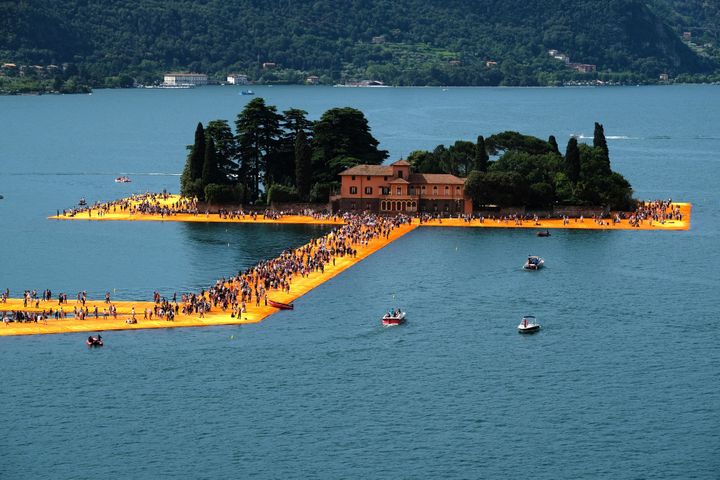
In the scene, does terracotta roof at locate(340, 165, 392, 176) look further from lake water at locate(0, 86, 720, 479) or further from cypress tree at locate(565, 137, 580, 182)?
lake water at locate(0, 86, 720, 479)

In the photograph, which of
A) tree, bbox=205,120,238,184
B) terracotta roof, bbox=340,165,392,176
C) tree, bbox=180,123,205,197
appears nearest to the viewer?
terracotta roof, bbox=340,165,392,176

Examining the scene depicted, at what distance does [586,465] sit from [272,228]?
88.9 meters

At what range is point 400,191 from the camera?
172250 mm

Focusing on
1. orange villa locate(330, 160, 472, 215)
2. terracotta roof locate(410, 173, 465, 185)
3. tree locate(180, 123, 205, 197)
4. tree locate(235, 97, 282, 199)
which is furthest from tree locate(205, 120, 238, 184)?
terracotta roof locate(410, 173, 465, 185)

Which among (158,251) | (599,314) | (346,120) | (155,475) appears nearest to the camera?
(155,475)

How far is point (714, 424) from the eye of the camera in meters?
89.1

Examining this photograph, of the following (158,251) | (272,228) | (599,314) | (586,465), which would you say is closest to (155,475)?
(586,465)

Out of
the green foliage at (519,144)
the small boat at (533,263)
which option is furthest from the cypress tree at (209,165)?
the small boat at (533,263)

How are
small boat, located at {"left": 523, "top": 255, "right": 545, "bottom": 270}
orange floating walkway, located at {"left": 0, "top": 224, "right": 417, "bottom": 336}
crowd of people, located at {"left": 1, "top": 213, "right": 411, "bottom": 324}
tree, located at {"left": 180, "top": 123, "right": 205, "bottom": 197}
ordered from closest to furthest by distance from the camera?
orange floating walkway, located at {"left": 0, "top": 224, "right": 417, "bottom": 336}, crowd of people, located at {"left": 1, "top": 213, "right": 411, "bottom": 324}, small boat, located at {"left": 523, "top": 255, "right": 545, "bottom": 270}, tree, located at {"left": 180, "top": 123, "right": 205, "bottom": 197}

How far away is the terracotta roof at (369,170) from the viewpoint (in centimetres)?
17225

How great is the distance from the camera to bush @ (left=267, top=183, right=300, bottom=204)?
579 ft

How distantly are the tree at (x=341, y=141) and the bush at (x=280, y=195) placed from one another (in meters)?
5.16

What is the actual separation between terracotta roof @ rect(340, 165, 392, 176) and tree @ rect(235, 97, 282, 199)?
15.4m

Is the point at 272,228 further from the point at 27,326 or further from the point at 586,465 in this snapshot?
the point at 586,465
